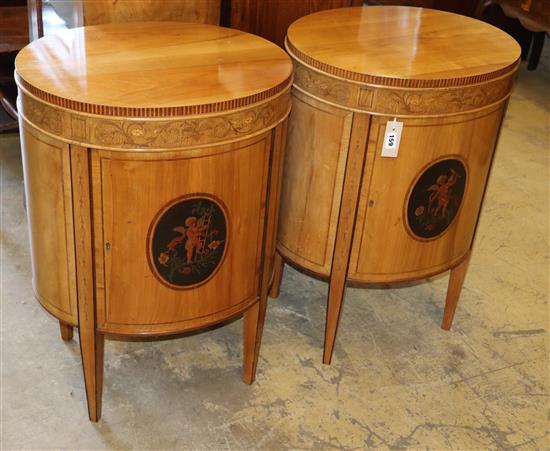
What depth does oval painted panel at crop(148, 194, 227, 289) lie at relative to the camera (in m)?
1.81

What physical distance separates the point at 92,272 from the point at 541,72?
12.3 feet

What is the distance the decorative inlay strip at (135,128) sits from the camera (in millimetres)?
1671

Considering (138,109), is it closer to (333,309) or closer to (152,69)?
(152,69)

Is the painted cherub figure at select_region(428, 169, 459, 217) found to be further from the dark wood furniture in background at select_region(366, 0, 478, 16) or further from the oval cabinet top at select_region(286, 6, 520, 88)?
the dark wood furniture in background at select_region(366, 0, 478, 16)

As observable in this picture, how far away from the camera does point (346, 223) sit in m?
2.17

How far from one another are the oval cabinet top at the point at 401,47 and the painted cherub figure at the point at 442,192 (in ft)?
0.94

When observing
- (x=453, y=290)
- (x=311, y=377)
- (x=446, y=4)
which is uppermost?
(x=446, y=4)

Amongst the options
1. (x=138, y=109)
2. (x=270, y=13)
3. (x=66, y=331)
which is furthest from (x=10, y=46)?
(x=138, y=109)

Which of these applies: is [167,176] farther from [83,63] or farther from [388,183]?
[388,183]

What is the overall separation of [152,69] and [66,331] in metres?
0.92

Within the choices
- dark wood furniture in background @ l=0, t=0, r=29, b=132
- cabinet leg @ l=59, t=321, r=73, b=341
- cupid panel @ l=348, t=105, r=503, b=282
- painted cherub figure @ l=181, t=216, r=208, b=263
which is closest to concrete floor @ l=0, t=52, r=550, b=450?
cabinet leg @ l=59, t=321, r=73, b=341

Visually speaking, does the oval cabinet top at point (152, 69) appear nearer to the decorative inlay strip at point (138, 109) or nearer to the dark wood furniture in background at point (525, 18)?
the decorative inlay strip at point (138, 109)

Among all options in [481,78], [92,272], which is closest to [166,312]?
[92,272]

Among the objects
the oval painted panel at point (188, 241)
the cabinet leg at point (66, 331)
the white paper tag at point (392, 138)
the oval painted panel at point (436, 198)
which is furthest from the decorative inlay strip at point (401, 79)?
the cabinet leg at point (66, 331)
